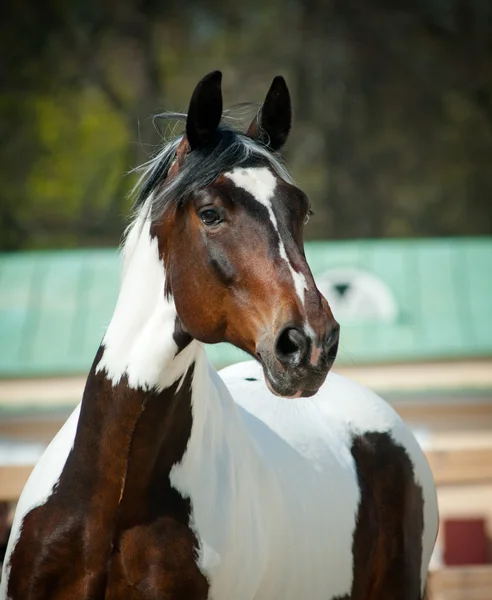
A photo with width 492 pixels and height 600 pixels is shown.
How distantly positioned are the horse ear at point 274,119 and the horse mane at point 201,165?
0.35ft

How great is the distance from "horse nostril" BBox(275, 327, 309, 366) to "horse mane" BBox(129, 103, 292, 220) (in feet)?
1.73

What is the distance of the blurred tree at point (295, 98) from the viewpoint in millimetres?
23297

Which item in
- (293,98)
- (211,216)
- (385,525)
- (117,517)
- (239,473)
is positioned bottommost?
(385,525)

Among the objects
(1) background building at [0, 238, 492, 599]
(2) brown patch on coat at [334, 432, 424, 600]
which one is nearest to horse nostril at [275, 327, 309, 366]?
(2) brown patch on coat at [334, 432, 424, 600]

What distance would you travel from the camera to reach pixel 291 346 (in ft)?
8.39

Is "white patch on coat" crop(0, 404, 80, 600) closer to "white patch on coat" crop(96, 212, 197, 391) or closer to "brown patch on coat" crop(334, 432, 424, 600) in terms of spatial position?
"white patch on coat" crop(96, 212, 197, 391)

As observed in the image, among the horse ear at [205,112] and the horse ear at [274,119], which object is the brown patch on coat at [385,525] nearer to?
the horse ear at [274,119]

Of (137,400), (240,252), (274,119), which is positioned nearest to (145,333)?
(137,400)

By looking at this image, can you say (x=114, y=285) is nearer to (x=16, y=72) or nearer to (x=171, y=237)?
(x=171, y=237)

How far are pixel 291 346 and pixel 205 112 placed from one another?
78cm

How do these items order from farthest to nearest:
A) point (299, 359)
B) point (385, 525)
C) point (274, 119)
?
1. point (385, 525)
2. point (274, 119)
3. point (299, 359)

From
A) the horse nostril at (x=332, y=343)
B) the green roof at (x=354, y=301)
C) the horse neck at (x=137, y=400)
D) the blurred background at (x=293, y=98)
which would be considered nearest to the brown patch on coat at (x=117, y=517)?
the horse neck at (x=137, y=400)

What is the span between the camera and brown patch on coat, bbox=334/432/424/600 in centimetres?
366

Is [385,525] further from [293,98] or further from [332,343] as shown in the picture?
[293,98]
